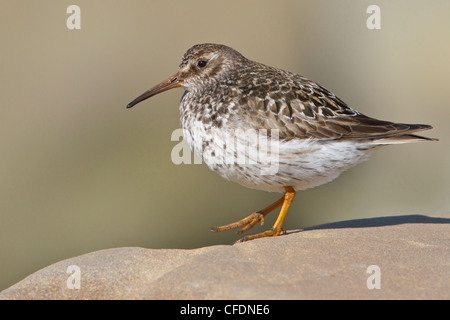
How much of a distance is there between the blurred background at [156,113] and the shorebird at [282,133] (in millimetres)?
4644

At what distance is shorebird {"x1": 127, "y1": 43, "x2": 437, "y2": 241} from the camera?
7520mm

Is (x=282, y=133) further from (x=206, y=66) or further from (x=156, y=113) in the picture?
(x=156, y=113)

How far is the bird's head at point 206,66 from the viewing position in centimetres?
893

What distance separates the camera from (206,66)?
9016mm

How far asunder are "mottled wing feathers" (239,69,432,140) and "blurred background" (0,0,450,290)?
498cm

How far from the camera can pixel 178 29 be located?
13898mm

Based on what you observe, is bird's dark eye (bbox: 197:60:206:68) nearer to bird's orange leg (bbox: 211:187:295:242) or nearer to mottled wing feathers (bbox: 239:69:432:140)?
mottled wing feathers (bbox: 239:69:432:140)

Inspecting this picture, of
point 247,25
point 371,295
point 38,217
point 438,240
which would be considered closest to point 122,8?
point 247,25
